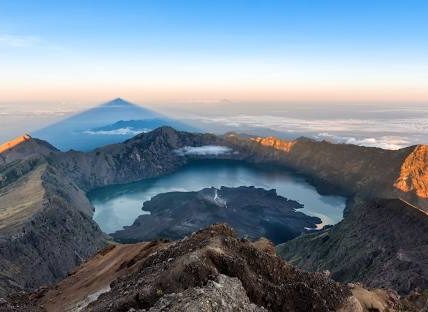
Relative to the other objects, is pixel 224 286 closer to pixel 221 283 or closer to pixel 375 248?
pixel 221 283

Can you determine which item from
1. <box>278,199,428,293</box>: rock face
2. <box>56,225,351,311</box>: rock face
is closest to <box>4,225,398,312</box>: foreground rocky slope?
<box>56,225,351,311</box>: rock face

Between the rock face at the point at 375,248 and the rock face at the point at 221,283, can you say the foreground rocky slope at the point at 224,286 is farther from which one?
the rock face at the point at 375,248

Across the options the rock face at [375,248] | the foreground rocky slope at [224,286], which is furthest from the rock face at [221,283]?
the rock face at [375,248]

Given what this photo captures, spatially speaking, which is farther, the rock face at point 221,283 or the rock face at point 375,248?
the rock face at point 375,248

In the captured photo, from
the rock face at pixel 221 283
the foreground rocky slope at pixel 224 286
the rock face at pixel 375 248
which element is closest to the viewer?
the foreground rocky slope at pixel 224 286

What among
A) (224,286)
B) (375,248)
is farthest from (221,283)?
(375,248)

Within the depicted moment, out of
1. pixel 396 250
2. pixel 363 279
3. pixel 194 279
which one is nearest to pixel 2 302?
pixel 194 279

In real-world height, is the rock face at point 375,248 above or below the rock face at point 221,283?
below
